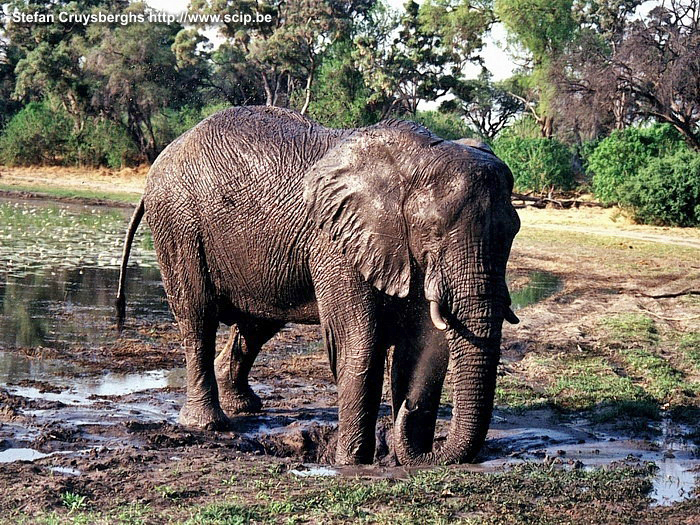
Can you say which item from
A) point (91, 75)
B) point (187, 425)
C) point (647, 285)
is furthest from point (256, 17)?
point (187, 425)

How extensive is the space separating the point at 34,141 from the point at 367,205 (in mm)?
39350

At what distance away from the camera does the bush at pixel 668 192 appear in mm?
24500

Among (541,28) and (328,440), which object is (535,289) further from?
(541,28)

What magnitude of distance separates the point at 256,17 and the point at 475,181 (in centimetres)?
4053

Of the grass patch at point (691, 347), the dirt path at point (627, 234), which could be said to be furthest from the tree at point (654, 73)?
the grass patch at point (691, 347)

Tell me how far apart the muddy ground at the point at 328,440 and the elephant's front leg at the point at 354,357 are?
0.27 m

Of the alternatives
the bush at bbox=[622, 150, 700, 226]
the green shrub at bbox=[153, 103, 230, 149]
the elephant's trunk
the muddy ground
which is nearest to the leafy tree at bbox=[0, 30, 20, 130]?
the green shrub at bbox=[153, 103, 230, 149]

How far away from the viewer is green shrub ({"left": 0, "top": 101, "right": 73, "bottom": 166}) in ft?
139

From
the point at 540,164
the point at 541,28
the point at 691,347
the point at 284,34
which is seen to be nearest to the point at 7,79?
the point at 284,34

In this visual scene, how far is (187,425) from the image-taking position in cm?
747

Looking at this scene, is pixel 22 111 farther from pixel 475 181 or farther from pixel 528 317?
pixel 475 181

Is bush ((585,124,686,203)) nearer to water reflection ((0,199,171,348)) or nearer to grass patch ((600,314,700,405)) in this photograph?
water reflection ((0,199,171,348))

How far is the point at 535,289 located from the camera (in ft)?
51.9

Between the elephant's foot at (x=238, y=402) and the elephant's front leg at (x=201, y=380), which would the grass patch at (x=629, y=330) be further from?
the elephant's front leg at (x=201, y=380)
